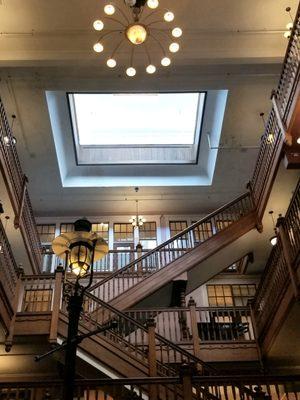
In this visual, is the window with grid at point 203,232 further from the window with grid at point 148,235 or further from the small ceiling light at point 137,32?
the small ceiling light at point 137,32

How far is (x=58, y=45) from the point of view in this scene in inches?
433

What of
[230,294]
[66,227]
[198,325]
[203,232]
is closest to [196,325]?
[198,325]

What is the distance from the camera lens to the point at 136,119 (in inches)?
634

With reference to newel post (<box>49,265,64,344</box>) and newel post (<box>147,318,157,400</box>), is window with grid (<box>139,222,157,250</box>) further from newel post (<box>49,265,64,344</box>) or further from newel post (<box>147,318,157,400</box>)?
newel post (<box>147,318,157,400</box>)

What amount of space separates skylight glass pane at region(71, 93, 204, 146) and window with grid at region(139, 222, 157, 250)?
9.86 feet

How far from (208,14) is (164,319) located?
288 inches

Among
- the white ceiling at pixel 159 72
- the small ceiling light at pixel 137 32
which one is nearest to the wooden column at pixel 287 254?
the small ceiling light at pixel 137 32

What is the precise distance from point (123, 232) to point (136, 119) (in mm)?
4076

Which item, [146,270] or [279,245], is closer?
[279,245]

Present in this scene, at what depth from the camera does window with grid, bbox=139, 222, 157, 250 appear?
16.3 meters

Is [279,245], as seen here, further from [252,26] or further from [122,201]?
[122,201]

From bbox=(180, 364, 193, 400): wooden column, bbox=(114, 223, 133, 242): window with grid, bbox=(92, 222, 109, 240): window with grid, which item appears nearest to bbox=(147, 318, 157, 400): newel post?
bbox=(180, 364, 193, 400): wooden column

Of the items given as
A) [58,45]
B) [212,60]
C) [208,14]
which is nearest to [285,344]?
[212,60]

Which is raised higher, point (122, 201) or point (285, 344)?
point (122, 201)
